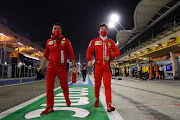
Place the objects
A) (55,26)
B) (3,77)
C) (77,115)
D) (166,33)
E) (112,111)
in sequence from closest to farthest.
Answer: (77,115) < (112,111) < (55,26) < (3,77) < (166,33)

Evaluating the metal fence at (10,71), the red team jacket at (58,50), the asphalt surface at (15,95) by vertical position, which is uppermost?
the red team jacket at (58,50)

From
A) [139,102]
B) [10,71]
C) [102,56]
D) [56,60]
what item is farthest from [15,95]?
[10,71]

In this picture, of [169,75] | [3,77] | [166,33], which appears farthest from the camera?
[169,75]

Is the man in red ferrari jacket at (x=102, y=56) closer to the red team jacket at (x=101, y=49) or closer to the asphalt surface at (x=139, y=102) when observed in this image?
the red team jacket at (x=101, y=49)

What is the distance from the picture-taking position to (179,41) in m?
12.0

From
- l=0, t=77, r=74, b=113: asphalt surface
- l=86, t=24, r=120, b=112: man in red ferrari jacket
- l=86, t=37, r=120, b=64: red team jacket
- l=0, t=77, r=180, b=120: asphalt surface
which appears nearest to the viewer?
l=0, t=77, r=180, b=120: asphalt surface

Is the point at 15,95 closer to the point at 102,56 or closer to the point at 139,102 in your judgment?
the point at 102,56

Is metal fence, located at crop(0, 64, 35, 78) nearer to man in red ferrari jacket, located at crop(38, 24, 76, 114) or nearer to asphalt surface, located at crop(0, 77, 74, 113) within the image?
asphalt surface, located at crop(0, 77, 74, 113)

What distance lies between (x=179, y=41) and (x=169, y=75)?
13.4 m

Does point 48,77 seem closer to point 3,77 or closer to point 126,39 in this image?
point 3,77

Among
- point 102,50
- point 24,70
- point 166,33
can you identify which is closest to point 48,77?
point 102,50

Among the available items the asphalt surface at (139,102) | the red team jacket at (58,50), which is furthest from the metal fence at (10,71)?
the red team jacket at (58,50)

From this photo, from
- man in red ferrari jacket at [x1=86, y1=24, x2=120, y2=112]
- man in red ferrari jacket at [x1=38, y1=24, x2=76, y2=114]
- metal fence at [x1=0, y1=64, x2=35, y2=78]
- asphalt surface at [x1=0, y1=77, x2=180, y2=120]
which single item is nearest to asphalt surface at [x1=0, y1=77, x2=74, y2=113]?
asphalt surface at [x1=0, y1=77, x2=180, y2=120]

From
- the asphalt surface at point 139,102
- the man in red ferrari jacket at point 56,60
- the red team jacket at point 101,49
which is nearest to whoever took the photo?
the asphalt surface at point 139,102
